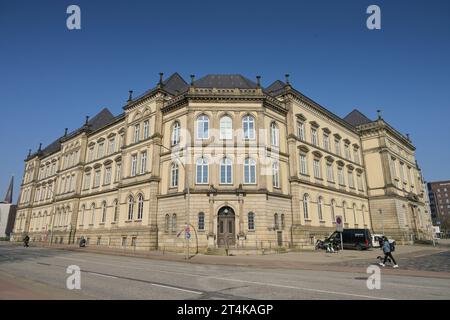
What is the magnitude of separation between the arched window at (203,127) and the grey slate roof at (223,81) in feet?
15.9

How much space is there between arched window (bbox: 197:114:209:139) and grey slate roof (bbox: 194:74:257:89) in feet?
15.9

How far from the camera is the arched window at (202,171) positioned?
27.5m

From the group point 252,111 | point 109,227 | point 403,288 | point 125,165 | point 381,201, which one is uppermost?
point 252,111

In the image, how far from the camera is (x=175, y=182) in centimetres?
2942

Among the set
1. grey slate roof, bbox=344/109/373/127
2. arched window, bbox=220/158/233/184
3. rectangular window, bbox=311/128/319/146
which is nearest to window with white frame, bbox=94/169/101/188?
arched window, bbox=220/158/233/184

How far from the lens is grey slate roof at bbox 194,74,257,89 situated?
1276 inches

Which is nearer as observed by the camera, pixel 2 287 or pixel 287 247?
pixel 2 287

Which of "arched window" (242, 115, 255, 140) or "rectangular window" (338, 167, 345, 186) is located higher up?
"arched window" (242, 115, 255, 140)

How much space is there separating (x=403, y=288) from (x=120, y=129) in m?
37.0

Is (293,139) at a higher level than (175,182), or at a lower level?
higher

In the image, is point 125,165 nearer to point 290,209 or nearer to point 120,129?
point 120,129

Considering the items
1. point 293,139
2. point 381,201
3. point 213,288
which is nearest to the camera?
point 213,288

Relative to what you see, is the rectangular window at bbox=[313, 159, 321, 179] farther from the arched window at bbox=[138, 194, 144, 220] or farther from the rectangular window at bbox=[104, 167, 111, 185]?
the rectangular window at bbox=[104, 167, 111, 185]
